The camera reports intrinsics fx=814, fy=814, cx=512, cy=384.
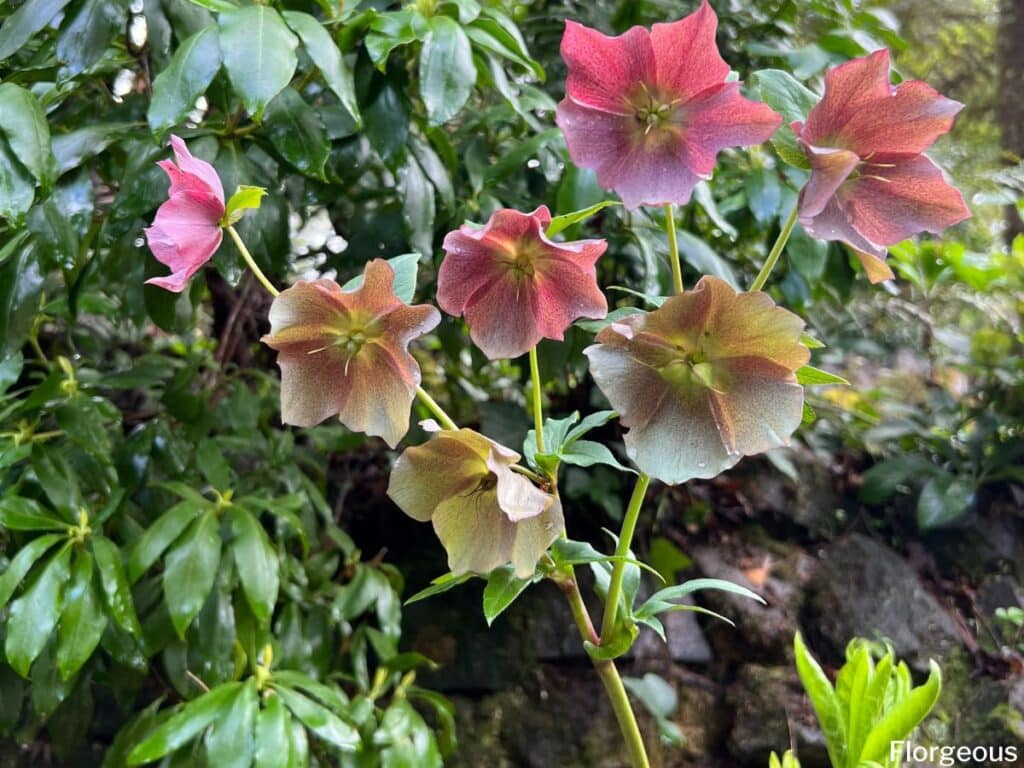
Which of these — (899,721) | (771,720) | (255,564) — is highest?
(899,721)

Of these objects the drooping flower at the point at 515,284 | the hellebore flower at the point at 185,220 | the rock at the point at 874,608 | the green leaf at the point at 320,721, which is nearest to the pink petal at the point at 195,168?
the hellebore flower at the point at 185,220

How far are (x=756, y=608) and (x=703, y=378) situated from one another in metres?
1.42

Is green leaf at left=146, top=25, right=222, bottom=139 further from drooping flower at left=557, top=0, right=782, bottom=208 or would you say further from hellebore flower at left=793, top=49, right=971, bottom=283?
hellebore flower at left=793, top=49, right=971, bottom=283

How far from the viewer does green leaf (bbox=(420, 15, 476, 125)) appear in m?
0.89

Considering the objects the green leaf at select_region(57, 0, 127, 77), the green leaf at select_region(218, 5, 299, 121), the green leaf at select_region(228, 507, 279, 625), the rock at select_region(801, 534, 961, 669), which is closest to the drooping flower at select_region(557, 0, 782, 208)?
the green leaf at select_region(218, 5, 299, 121)

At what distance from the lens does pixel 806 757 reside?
1.56 m

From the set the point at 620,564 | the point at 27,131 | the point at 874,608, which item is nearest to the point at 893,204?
the point at 620,564

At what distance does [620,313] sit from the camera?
1.76ft

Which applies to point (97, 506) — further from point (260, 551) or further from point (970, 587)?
point (970, 587)

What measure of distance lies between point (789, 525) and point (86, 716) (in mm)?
1500

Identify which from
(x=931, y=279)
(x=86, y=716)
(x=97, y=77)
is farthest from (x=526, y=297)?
(x=931, y=279)

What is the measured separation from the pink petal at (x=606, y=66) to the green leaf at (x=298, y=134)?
46 centimetres

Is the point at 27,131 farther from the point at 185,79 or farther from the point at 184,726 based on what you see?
the point at 184,726

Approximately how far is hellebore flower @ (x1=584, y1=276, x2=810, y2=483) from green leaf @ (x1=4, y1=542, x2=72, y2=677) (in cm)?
74
